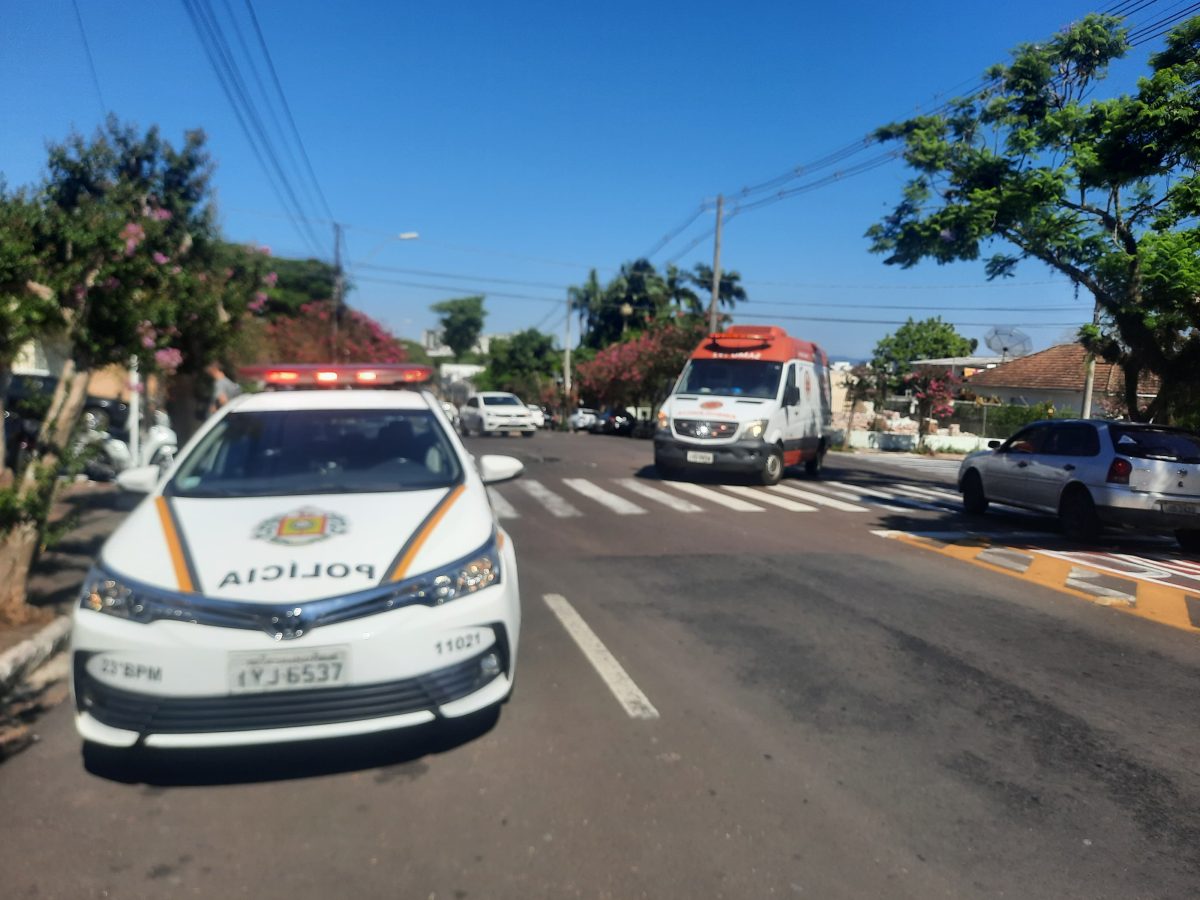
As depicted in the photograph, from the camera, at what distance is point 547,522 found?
11.7m

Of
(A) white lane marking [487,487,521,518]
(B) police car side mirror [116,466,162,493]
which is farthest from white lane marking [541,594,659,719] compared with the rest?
(A) white lane marking [487,487,521,518]

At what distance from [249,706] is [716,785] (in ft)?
6.35

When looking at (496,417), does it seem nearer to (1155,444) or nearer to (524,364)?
(1155,444)

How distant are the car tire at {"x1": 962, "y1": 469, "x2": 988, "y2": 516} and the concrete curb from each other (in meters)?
11.7

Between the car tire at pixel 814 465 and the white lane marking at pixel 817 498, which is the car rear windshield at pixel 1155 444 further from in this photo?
the car tire at pixel 814 465

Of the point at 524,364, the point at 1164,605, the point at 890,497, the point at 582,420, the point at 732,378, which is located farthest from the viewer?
the point at 524,364

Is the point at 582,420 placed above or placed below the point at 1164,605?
above

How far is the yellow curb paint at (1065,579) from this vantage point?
7516 mm

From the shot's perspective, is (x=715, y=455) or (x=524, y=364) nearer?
(x=715, y=455)

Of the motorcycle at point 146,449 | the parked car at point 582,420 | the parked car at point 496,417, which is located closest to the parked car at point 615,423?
the parked car at point 582,420

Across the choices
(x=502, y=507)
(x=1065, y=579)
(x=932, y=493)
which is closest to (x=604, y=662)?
(x=1065, y=579)

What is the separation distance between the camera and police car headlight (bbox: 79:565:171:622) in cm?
383

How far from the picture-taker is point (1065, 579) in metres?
8.83

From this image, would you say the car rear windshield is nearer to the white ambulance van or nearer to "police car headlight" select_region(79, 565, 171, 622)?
the white ambulance van
